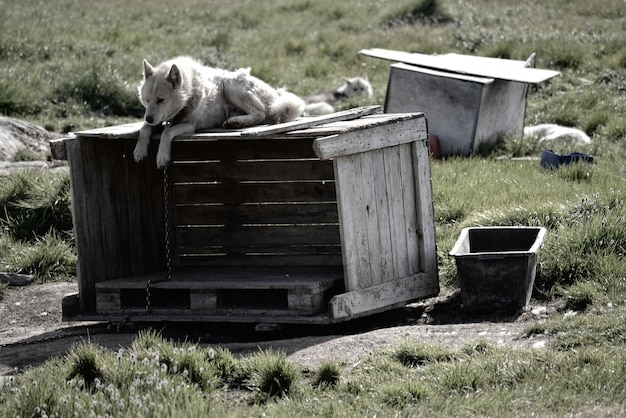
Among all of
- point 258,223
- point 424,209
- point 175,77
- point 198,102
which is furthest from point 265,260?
point 175,77

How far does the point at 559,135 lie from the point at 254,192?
495 cm

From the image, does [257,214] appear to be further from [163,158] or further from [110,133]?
[110,133]

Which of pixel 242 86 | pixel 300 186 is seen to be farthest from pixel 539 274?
pixel 242 86

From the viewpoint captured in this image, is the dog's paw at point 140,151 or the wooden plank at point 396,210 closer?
the wooden plank at point 396,210

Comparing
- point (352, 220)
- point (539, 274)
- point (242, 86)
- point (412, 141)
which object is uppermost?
point (242, 86)

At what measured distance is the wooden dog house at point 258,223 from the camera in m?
6.58

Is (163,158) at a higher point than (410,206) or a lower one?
higher

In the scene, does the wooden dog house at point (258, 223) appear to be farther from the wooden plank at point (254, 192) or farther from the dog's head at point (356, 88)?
the dog's head at point (356, 88)

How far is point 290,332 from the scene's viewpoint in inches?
268

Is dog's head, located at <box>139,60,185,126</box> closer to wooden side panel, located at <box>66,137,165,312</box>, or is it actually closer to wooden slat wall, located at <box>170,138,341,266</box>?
Answer: wooden side panel, located at <box>66,137,165,312</box>

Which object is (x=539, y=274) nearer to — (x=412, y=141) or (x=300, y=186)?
(x=412, y=141)

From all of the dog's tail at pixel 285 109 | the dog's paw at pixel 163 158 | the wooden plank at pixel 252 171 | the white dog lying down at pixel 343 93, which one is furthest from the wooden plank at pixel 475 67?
the dog's paw at pixel 163 158

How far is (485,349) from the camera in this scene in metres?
5.42

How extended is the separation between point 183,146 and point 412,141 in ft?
7.30
